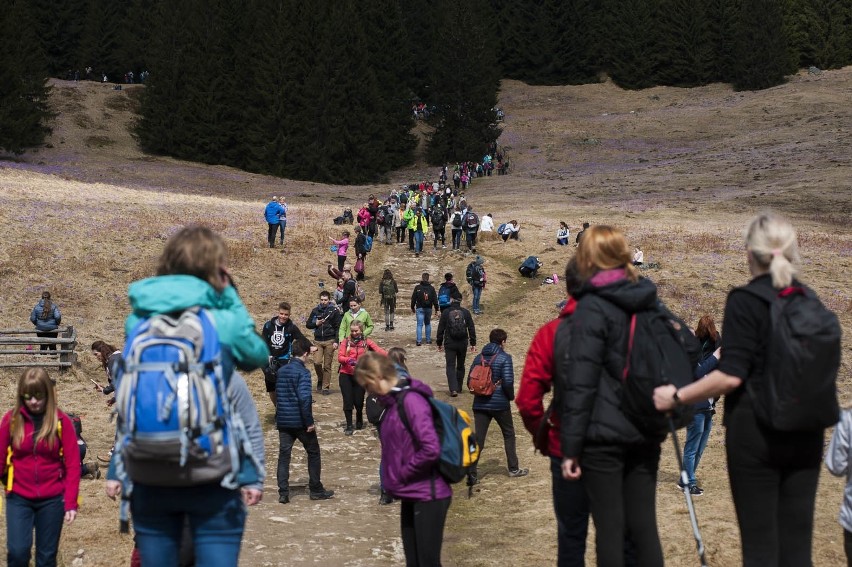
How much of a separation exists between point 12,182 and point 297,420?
3720cm

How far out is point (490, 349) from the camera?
1392 centimetres

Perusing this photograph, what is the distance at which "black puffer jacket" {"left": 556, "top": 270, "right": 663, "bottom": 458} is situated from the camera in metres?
5.00

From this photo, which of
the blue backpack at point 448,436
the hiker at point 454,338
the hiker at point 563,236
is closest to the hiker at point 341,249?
the hiker at point 563,236

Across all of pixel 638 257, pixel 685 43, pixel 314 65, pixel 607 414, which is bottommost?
pixel 638 257

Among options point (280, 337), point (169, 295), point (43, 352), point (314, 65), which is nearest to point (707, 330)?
point (280, 337)

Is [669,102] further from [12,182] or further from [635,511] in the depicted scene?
[635,511]

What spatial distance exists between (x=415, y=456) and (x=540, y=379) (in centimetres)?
141

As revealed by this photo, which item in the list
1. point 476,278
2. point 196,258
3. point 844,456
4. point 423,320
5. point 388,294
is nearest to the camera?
point 196,258

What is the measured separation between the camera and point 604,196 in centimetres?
5750

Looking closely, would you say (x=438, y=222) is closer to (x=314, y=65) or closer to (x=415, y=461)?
(x=415, y=461)

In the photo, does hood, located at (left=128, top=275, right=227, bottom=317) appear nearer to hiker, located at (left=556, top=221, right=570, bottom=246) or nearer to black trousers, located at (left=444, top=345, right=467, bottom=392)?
black trousers, located at (left=444, top=345, right=467, bottom=392)

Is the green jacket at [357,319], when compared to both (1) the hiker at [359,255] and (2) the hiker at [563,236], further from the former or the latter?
(2) the hiker at [563,236]

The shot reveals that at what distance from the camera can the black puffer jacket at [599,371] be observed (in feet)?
16.4

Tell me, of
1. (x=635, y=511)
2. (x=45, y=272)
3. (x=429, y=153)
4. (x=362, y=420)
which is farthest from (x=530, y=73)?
(x=635, y=511)
